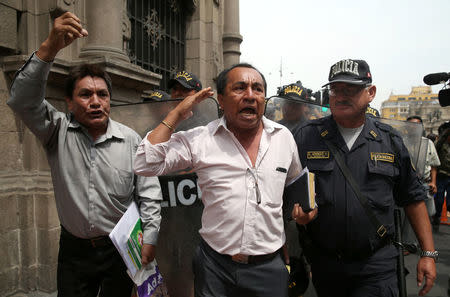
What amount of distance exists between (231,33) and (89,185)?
24.3 ft

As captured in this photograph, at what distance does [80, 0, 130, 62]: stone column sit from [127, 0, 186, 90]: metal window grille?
1.52 meters

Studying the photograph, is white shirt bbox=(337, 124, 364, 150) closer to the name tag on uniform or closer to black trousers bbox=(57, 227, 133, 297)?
the name tag on uniform

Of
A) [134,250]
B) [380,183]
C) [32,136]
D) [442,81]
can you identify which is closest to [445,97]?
[442,81]

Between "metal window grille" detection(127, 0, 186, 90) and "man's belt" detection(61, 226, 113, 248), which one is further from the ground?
"metal window grille" detection(127, 0, 186, 90)

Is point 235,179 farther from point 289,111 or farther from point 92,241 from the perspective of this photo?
point 289,111

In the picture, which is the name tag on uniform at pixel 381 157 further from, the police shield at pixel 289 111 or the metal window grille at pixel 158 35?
the metal window grille at pixel 158 35

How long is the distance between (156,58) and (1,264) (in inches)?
182

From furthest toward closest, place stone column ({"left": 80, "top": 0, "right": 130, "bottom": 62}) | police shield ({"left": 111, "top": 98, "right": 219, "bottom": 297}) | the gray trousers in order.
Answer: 1. stone column ({"left": 80, "top": 0, "right": 130, "bottom": 62})
2. police shield ({"left": 111, "top": 98, "right": 219, "bottom": 297})
3. the gray trousers

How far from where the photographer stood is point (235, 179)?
1.68 m

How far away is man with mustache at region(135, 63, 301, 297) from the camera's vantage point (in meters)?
1.63

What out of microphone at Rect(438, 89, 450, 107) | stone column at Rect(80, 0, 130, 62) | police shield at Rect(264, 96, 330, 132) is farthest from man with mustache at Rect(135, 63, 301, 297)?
stone column at Rect(80, 0, 130, 62)

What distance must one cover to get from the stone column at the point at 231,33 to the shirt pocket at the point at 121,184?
23.1 feet

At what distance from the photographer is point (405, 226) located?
3.23 metres

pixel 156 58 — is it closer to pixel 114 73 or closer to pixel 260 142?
pixel 114 73
